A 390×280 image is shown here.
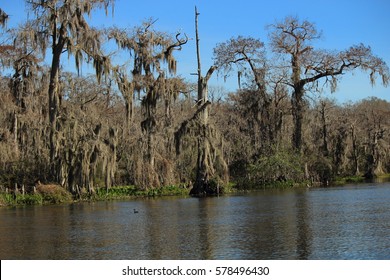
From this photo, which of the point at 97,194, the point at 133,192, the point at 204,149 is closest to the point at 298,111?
the point at 204,149

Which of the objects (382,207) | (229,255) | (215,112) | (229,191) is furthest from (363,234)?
(215,112)

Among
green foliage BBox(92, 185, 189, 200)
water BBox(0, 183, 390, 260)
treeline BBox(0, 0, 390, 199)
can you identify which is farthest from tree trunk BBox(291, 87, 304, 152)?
water BBox(0, 183, 390, 260)

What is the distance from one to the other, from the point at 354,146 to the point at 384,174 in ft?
11.8

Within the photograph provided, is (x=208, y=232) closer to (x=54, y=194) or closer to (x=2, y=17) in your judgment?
(x=54, y=194)

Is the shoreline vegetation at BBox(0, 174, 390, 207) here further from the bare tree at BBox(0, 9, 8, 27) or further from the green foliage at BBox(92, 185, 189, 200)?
the bare tree at BBox(0, 9, 8, 27)

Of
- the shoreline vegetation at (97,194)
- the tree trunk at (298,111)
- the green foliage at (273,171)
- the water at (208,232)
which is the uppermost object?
the tree trunk at (298,111)

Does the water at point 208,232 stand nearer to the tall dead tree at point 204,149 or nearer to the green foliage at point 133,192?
the green foliage at point 133,192

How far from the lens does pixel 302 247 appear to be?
1330 cm

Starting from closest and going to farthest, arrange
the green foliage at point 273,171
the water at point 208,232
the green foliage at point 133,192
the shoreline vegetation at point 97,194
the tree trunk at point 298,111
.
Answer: the water at point 208,232 < the shoreline vegetation at point 97,194 < the green foliage at point 133,192 < the green foliage at point 273,171 < the tree trunk at point 298,111

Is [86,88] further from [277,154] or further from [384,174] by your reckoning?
[384,174]

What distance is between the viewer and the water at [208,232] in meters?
13.1

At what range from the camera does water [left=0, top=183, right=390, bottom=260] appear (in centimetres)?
1315

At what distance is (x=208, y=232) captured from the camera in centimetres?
1623

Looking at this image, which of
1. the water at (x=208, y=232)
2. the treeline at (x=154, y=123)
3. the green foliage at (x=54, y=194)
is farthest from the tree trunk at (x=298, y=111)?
the green foliage at (x=54, y=194)
